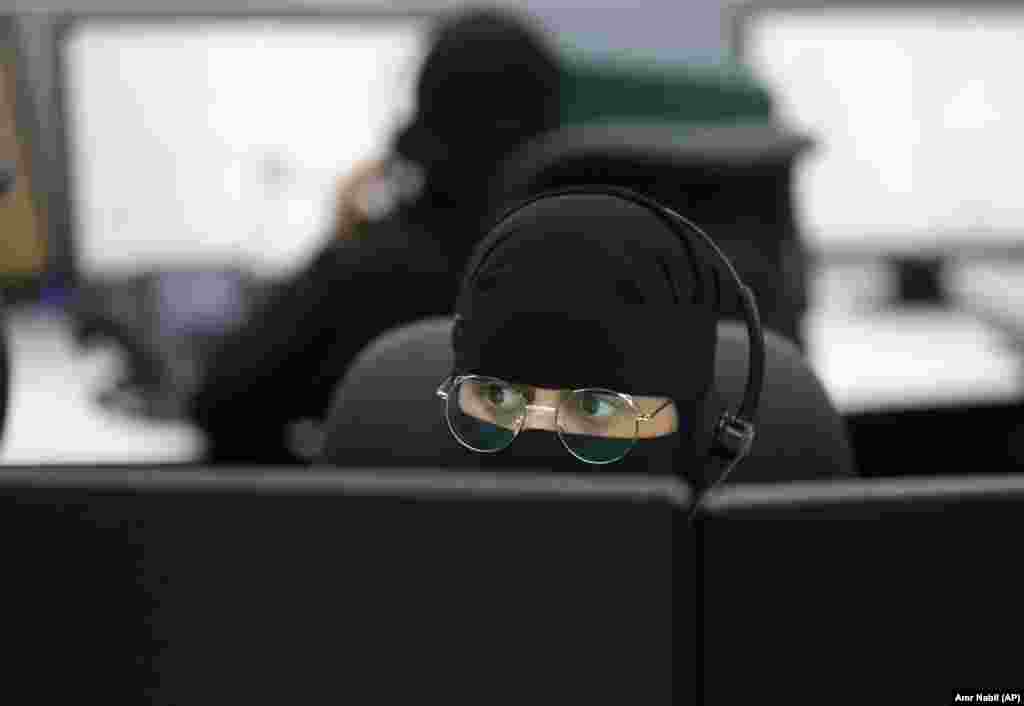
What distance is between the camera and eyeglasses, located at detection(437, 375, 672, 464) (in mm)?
741

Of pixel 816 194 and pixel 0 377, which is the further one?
pixel 816 194

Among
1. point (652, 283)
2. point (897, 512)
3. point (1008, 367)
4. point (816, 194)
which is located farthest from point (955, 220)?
point (897, 512)

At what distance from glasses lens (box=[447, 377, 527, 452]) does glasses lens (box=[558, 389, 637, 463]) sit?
28mm

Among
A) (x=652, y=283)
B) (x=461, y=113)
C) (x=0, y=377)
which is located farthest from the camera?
(x=461, y=113)

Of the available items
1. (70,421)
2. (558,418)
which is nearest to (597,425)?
(558,418)

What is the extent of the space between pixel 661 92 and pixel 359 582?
1021mm

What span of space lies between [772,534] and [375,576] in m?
0.16

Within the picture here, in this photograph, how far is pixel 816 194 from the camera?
2.19 m

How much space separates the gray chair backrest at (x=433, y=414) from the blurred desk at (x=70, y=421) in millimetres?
357

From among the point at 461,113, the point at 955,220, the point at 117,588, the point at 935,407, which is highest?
the point at 461,113

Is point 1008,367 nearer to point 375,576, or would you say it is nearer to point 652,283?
point 652,283

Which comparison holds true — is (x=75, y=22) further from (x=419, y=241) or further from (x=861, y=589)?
(x=861, y=589)

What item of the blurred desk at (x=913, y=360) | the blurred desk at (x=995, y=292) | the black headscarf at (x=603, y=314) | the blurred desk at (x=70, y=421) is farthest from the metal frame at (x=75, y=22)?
the black headscarf at (x=603, y=314)

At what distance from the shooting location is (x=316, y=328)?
1489mm
